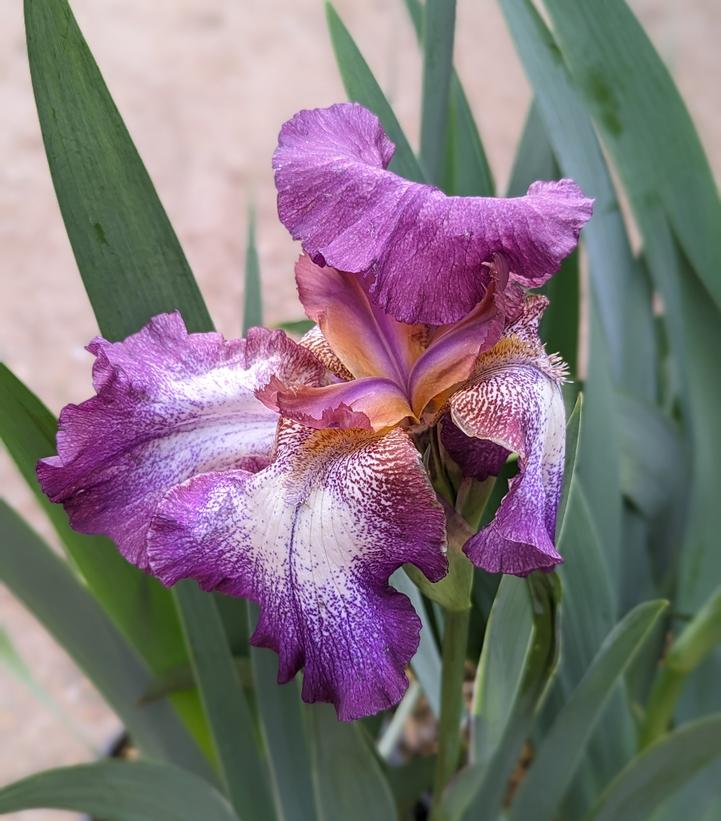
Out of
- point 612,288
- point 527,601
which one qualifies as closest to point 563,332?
point 612,288

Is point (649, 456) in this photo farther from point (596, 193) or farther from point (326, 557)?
point (326, 557)

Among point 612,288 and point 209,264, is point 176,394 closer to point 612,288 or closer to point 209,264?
point 612,288

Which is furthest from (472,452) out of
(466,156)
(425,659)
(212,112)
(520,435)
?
(212,112)

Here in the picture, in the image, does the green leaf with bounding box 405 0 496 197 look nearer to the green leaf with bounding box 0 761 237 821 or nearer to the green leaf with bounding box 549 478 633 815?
the green leaf with bounding box 549 478 633 815

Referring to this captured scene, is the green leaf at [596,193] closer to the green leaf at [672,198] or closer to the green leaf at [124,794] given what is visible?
the green leaf at [672,198]

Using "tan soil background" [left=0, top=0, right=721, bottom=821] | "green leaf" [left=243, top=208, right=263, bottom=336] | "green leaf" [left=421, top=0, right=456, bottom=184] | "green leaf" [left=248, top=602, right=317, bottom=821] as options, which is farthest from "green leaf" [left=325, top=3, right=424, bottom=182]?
"tan soil background" [left=0, top=0, right=721, bottom=821]
